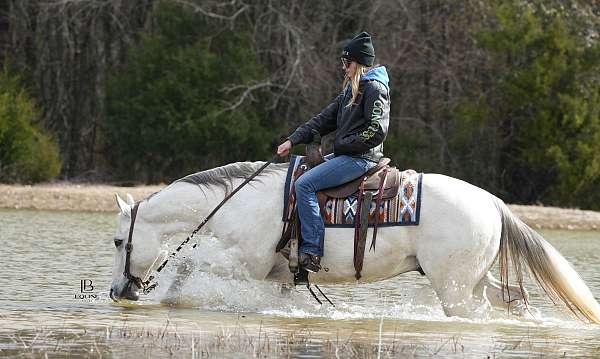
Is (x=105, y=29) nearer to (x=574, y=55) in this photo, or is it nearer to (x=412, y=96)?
(x=412, y=96)

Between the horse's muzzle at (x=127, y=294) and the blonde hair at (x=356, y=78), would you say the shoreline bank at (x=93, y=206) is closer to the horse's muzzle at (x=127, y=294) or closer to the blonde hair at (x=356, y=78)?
the horse's muzzle at (x=127, y=294)

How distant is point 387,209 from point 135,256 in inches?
79.4

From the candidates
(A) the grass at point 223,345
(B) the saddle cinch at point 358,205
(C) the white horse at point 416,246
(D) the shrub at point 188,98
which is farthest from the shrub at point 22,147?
(A) the grass at point 223,345

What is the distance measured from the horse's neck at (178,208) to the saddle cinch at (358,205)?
0.66 meters

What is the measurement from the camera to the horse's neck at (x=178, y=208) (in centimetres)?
980

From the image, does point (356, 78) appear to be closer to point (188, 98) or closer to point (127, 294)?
point (127, 294)

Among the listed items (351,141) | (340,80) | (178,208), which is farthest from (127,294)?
(340,80)

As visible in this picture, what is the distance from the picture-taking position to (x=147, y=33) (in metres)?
30.6

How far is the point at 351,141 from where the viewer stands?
9398 millimetres

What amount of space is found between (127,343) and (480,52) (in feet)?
71.1

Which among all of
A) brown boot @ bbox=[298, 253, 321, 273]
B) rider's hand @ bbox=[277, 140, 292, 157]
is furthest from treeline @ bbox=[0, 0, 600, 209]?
brown boot @ bbox=[298, 253, 321, 273]

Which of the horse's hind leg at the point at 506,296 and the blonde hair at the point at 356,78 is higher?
the blonde hair at the point at 356,78

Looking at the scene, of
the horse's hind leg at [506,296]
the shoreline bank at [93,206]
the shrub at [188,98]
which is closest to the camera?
the horse's hind leg at [506,296]

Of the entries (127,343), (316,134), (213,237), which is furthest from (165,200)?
(127,343)
